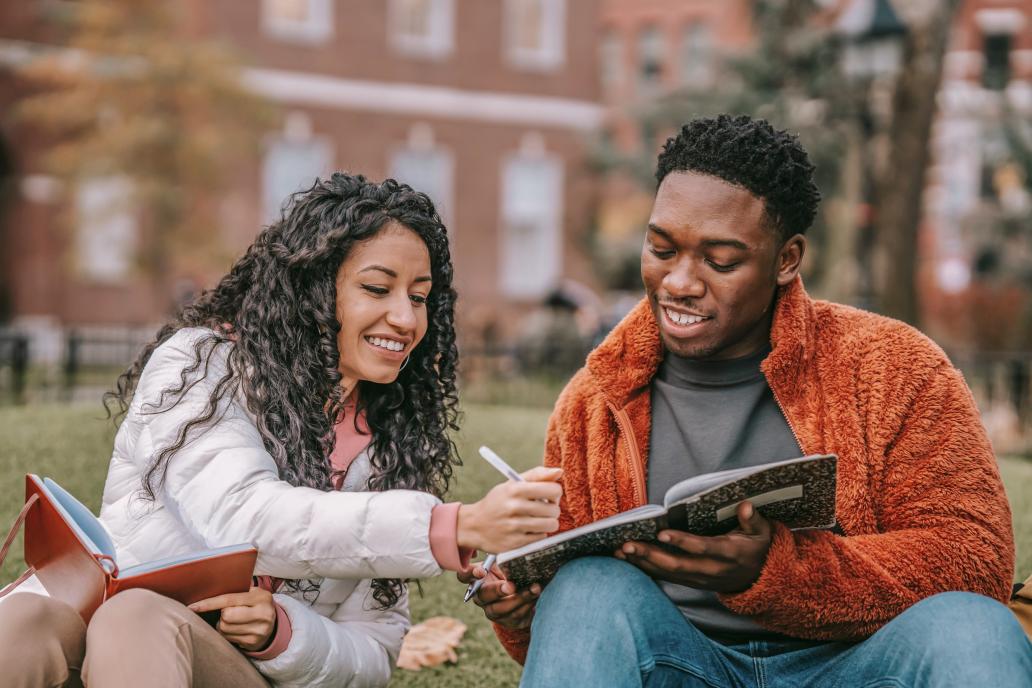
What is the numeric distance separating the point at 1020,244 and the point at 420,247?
2190 cm

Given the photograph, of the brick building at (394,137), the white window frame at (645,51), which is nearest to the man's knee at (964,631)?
the brick building at (394,137)

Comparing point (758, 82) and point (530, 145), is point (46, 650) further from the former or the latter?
point (530, 145)

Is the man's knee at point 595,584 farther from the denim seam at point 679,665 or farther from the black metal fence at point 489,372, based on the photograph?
the black metal fence at point 489,372

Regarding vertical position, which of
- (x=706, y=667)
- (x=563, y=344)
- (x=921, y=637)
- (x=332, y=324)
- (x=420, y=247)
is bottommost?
(x=563, y=344)

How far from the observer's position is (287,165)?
1994 centimetres

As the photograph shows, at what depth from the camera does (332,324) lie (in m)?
2.70

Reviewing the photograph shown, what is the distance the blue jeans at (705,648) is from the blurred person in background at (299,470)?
0.21 meters

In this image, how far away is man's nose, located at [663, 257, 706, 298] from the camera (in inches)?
105

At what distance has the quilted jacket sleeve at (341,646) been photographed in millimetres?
2443

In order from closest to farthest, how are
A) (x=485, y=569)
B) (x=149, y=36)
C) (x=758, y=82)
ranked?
(x=485, y=569), (x=149, y=36), (x=758, y=82)

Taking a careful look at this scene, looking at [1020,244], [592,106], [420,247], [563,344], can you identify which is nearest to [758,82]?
[592,106]

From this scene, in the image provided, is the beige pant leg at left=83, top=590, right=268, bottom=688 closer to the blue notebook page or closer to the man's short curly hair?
the blue notebook page

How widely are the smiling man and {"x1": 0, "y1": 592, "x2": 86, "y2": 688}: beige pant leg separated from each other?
861 mm

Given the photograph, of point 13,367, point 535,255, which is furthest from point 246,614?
point 535,255
